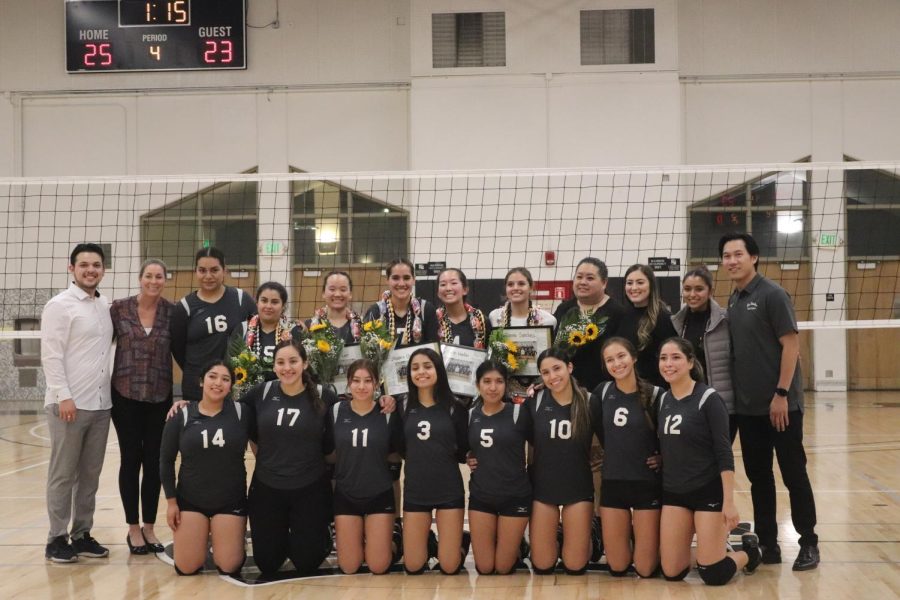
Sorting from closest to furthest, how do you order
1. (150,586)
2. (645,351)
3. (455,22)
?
(150,586) < (645,351) < (455,22)

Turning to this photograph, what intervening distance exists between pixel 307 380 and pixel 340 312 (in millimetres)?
549

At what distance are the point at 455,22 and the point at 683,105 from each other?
375cm

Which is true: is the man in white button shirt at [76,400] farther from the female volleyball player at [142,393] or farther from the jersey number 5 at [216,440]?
the jersey number 5 at [216,440]

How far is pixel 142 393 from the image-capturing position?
523 cm

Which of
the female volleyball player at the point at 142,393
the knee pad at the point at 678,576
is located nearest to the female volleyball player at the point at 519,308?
the knee pad at the point at 678,576

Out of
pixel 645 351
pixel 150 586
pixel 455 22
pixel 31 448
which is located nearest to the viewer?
pixel 150 586

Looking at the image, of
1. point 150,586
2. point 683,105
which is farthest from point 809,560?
point 683,105

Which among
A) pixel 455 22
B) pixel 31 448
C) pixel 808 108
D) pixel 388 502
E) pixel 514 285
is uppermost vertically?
pixel 455 22

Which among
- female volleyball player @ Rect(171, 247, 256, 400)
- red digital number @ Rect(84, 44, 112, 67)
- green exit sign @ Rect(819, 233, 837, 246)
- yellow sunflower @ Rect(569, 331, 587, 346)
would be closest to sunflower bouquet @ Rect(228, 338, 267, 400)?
female volleyball player @ Rect(171, 247, 256, 400)

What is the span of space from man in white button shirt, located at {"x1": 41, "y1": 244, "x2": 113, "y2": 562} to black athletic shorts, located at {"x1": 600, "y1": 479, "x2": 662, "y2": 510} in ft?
9.18

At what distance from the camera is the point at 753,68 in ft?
46.6

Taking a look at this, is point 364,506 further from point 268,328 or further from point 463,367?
point 268,328

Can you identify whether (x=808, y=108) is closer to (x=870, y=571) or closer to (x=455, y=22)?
(x=455, y=22)

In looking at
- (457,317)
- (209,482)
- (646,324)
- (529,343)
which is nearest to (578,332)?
(529,343)
